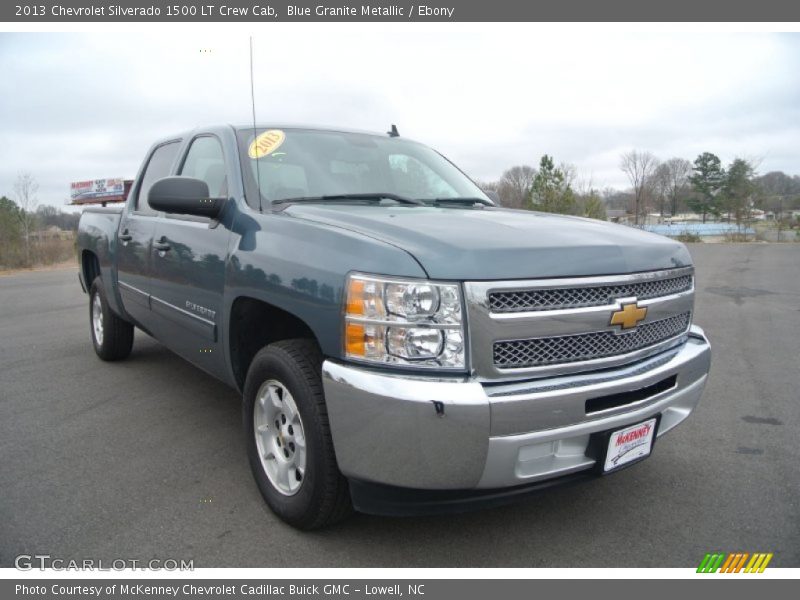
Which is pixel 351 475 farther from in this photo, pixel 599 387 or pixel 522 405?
pixel 599 387

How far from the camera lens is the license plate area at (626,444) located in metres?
2.35

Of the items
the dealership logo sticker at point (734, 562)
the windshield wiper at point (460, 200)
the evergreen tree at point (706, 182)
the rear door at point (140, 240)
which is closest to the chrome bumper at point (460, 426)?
the dealership logo sticker at point (734, 562)

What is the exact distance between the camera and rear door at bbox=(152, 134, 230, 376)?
3188 mm

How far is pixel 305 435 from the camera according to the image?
2.41 m

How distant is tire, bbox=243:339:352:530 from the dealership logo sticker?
145 cm

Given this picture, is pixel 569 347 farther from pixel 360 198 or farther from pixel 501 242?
pixel 360 198

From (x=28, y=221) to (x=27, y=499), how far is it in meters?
25.4

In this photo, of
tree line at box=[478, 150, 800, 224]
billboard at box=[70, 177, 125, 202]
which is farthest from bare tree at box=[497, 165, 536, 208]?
billboard at box=[70, 177, 125, 202]

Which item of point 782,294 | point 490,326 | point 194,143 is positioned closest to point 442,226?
point 490,326

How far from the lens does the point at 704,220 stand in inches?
2152

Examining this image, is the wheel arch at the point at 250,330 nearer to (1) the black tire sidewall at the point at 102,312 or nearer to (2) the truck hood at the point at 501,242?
(2) the truck hood at the point at 501,242

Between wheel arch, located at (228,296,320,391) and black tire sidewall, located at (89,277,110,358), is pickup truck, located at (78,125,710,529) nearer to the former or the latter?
wheel arch, located at (228,296,320,391)

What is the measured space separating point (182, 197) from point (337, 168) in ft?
3.03

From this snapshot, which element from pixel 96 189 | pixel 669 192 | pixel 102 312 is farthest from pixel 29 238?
pixel 669 192
